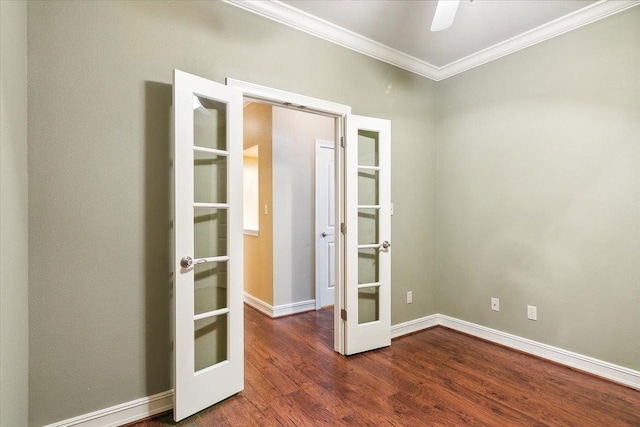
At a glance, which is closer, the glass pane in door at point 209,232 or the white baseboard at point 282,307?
the glass pane in door at point 209,232

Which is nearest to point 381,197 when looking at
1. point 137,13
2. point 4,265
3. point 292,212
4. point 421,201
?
point 421,201

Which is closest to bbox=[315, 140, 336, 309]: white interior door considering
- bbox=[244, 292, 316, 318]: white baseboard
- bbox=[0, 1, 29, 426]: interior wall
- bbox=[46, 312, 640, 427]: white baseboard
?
bbox=[244, 292, 316, 318]: white baseboard

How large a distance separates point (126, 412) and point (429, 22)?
3.53 metres

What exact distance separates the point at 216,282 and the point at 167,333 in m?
0.42

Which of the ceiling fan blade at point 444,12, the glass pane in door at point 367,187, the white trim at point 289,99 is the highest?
the ceiling fan blade at point 444,12

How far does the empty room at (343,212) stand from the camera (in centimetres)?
171

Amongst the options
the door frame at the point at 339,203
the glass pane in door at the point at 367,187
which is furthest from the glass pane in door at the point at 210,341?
the glass pane in door at the point at 367,187

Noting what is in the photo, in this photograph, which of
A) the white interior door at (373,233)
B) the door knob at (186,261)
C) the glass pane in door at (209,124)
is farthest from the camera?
the white interior door at (373,233)

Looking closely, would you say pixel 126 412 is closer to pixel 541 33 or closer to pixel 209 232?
pixel 209 232

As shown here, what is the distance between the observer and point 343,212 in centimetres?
280

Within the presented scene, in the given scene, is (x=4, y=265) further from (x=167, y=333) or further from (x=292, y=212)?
(x=292, y=212)

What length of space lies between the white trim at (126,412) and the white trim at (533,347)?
2.10 meters

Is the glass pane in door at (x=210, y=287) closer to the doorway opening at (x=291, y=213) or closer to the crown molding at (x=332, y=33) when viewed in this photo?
the doorway opening at (x=291, y=213)

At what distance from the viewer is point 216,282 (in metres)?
2.14
